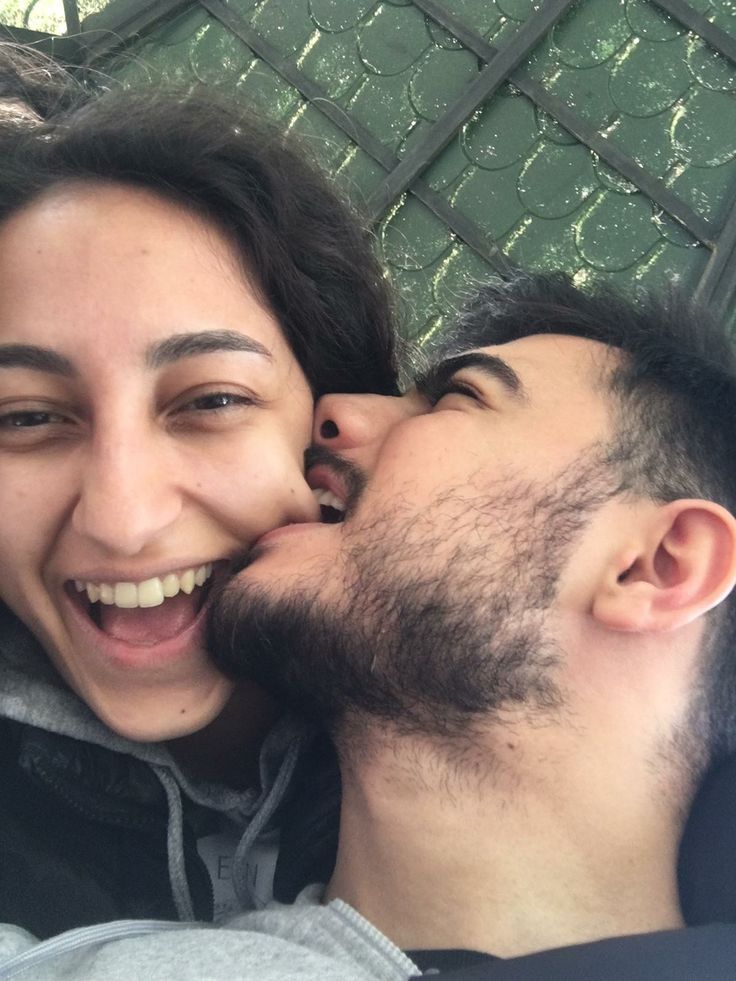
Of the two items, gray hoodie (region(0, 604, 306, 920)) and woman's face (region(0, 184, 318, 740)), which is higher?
woman's face (region(0, 184, 318, 740))

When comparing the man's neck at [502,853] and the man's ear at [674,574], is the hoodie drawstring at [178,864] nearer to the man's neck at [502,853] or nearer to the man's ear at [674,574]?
the man's neck at [502,853]

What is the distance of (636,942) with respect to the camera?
33.1 inches

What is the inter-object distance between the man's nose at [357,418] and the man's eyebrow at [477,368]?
34mm

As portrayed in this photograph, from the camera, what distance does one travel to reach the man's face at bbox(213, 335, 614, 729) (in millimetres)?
1084

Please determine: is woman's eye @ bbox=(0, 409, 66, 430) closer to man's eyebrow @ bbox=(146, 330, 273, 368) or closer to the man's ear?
man's eyebrow @ bbox=(146, 330, 273, 368)

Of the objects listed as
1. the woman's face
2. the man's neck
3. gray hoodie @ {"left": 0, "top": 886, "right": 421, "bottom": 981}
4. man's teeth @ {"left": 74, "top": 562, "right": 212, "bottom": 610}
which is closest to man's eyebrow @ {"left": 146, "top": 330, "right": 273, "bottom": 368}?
the woman's face

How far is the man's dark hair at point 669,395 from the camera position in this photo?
1173mm

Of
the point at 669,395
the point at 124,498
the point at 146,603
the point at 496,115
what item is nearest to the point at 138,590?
the point at 146,603

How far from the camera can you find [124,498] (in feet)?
3.42

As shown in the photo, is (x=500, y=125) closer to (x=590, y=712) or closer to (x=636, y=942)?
(x=590, y=712)

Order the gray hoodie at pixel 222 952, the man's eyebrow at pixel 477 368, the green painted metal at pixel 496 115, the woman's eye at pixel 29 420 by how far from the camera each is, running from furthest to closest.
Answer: the green painted metal at pixel 496 115 < the man's eyebrow at pixel 477 368 < the woman's eye at pixel 29 420 < the gray hoodie at pixel 222 952

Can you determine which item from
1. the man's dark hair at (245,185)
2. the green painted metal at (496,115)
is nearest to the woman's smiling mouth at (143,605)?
the man's dark hair at (245,185)

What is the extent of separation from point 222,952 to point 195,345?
65cm

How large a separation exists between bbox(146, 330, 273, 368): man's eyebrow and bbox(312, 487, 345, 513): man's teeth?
213mm
